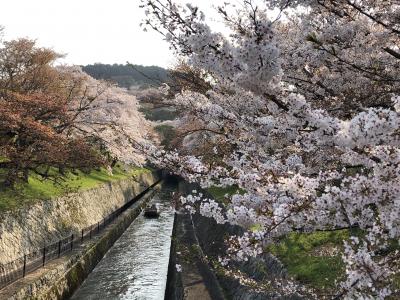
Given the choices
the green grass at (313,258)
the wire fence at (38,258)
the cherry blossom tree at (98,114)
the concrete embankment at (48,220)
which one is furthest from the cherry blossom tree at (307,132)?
the cherry blossom tree at (98,114)

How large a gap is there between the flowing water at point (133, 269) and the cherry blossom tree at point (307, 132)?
18.8 feet

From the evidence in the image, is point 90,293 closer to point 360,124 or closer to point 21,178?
point 21,178

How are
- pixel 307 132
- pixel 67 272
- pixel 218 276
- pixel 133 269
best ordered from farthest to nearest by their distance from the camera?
1. pixel 133 269
2. pixel 67 272
3. pixel 218 276
4. pixel 307 132

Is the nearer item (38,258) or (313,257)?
(313,257)

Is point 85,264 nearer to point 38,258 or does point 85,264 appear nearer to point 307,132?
point 38,258

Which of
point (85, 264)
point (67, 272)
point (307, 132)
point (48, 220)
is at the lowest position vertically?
point (85, 264)

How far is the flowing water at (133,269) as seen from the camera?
15953mm

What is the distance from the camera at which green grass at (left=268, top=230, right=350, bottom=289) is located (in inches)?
359

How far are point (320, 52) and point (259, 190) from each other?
2.65 meters

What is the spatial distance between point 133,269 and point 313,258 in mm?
10849

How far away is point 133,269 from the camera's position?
1912cm

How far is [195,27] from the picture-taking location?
414 cm

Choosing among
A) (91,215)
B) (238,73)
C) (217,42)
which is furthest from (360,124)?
(91,215)

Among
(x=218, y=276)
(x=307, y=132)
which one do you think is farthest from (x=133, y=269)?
(x=307, y=132)
